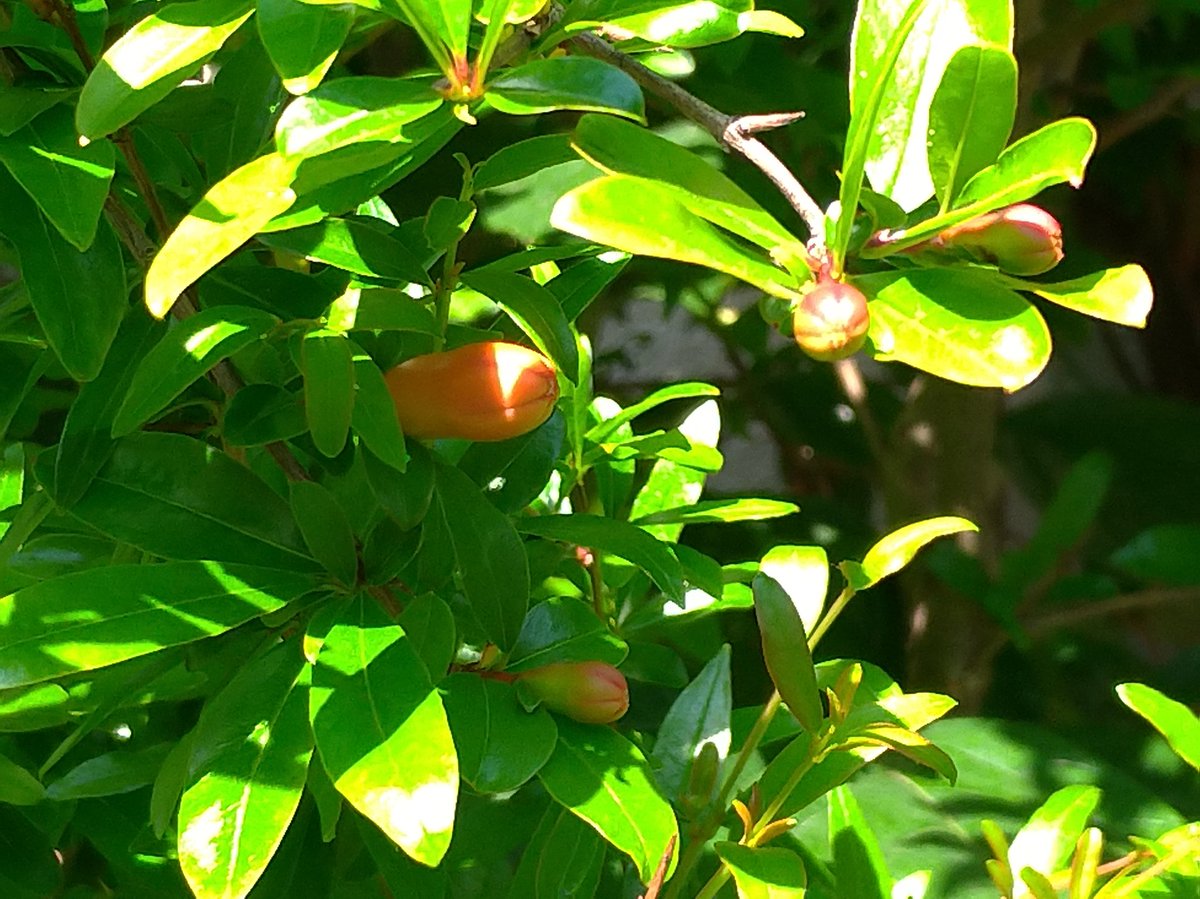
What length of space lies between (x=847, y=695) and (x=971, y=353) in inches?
5.2

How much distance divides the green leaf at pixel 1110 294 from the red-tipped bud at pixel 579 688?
0.50 ft

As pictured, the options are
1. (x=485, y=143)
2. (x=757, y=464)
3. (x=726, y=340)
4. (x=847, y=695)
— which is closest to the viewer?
(x=847, y=695)

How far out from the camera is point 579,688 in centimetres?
36

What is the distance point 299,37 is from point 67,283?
10cm

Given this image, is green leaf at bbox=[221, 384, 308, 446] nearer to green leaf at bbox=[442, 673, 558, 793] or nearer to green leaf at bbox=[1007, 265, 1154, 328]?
green leaf at bbox=[442, 673, 558, 793]

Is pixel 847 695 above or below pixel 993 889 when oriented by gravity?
above

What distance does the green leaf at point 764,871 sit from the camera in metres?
0.33

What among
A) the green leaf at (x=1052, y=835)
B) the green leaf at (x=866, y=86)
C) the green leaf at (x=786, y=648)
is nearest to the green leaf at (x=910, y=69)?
the green leaf at (x=866, y=86)

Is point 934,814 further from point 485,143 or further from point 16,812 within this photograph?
point 485,143

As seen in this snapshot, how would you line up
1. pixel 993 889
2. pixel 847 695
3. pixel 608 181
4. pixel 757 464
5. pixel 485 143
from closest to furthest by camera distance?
1. pixel 608 181
2. pixel 847 695
3. pixel 993 889
4. pixel 485 143
5. pixel 757 464

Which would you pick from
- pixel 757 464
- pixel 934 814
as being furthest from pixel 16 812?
pixel 757 464

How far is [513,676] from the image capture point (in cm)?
37

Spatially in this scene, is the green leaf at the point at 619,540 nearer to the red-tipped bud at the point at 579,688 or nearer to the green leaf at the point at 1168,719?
the red-tipped bud at the point at 579,688

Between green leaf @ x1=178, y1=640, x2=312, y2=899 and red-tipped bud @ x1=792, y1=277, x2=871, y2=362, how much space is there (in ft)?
0.51
